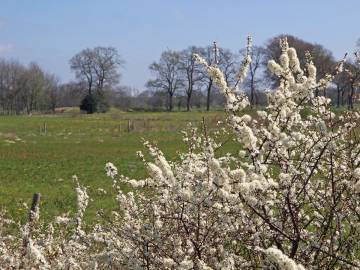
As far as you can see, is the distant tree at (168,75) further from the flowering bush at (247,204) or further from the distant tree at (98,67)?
the flowering bush at (247,204)

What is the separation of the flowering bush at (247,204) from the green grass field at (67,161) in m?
1.36

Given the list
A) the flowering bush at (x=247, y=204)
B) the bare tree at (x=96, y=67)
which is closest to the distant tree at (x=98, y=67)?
the bare tree at (x=96, y=67)

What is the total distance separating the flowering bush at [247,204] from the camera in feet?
12.6

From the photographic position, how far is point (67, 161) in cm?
2761

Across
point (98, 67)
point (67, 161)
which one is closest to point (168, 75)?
point (98, 67)

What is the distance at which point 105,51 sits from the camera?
10662 cm

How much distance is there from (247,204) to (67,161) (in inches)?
971

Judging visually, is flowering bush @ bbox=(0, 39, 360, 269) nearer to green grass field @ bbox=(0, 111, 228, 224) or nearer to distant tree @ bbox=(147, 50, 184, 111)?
green grass field @ bbox=(0, 111, 228, 224)

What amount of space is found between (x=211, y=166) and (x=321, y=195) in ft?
4.97

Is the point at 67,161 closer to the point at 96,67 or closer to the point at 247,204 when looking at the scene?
the point at 247,204

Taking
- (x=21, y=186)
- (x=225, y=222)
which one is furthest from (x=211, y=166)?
(x=21, y=186)

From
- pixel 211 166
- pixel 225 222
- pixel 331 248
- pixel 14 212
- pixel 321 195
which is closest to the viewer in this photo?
pixel 211 166

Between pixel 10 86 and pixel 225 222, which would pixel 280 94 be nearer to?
pixel 225 222

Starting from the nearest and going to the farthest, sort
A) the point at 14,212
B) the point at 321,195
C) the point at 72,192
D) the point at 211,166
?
the point at 211,166 → the point at 321,195 → the point at 14,212 → the point at 72,192
